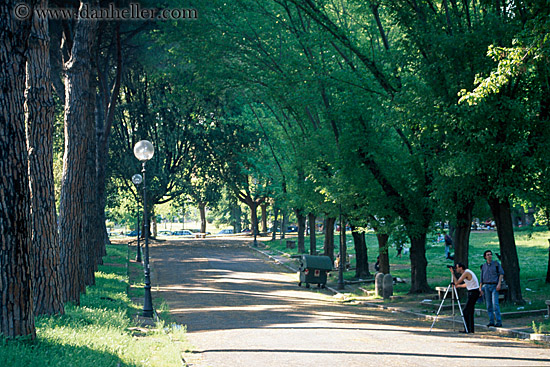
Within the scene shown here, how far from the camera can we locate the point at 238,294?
2606cm

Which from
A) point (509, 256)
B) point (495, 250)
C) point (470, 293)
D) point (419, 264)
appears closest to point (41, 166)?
point (470, 293)

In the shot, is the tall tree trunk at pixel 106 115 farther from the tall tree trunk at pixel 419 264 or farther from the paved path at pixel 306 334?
the tall tree trunk at pixel 419 264

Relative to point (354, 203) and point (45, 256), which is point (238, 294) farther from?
point (45, 256)

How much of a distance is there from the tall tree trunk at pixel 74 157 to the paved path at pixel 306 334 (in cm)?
381

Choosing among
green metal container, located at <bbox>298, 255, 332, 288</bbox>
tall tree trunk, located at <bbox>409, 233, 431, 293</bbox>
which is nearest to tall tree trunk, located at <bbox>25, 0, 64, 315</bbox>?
tall tree trunk, located at <bbox>409, 233, 431, 293</bbox>

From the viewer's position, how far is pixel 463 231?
69.6 ft

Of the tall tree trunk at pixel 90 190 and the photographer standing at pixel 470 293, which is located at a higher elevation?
the tall tree trunk at pixel 90 190

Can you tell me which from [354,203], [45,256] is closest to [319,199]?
[354,203]

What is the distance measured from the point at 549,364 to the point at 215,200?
4848cm

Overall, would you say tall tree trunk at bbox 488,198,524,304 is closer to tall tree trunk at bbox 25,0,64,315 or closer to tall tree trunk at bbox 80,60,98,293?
tall tree trunk at bbox 25,0,64,315

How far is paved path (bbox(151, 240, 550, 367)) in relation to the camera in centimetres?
1071

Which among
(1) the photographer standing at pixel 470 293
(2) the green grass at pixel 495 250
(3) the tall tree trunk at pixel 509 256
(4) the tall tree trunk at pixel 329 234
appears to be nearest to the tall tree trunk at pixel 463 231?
(3) the tall tree trunk at pixel 509 256

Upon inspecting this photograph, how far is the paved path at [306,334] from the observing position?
422 inches

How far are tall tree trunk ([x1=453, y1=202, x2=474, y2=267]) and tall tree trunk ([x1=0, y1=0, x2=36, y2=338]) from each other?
15487 mm
